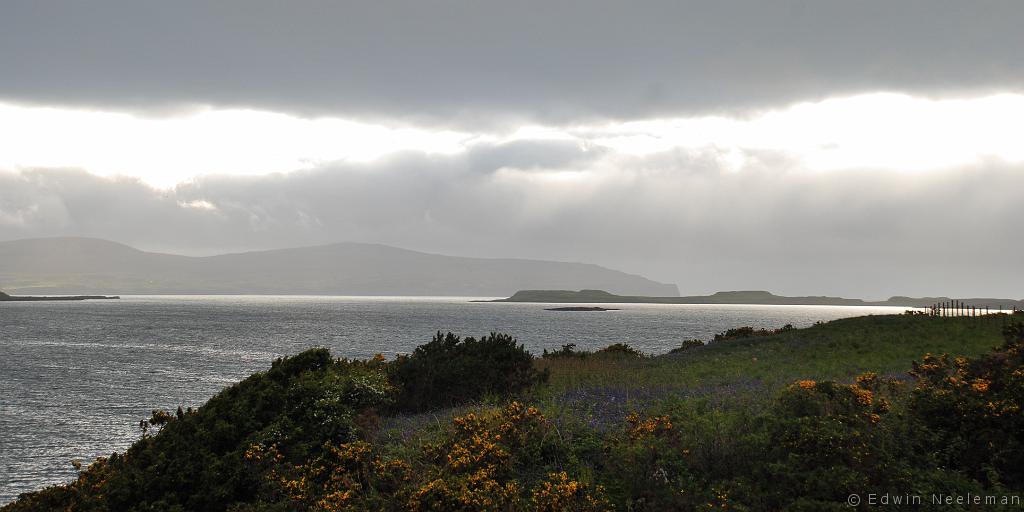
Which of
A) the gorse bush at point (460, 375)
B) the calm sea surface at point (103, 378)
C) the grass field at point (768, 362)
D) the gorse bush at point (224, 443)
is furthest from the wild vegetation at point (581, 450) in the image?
the calm sea surface at point (103, 378)

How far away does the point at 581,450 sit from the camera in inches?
492

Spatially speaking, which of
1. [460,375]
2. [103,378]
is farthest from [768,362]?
[103,378]

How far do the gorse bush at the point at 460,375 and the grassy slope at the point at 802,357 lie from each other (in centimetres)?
137

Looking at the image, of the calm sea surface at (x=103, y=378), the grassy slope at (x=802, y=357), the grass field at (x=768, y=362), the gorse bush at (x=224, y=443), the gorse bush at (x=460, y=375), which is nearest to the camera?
the gorse bush at (x=224, y=443)

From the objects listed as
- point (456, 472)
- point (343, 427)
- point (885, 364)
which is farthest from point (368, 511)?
point (885, 364)

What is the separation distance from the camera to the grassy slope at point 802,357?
73.7 feet

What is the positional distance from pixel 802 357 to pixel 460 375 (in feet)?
65.3

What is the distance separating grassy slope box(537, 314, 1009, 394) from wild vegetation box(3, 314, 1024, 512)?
467cm

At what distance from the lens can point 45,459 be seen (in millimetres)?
24953

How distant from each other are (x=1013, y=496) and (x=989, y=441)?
5.01 feet

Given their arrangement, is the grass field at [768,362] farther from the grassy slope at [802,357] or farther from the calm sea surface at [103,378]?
the calm sea surface at [103,378]

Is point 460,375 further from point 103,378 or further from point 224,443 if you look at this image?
point 103,378

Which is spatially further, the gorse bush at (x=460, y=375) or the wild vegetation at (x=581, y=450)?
the gorse bush at (x=460, y=375)

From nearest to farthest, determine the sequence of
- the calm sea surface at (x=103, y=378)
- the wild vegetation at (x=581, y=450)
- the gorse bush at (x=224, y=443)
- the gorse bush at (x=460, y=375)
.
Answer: the wild vegetation at (x=581, y=450) < the gorse bush at (x=224, y=443) < the gorse bush at (x=460, y=375) < the calm sea surface at (x=103, y=378)
